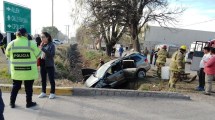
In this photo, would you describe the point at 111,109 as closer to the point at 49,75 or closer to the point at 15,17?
the point at 49,75

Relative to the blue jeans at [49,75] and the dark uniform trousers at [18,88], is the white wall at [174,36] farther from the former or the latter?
the dark uniform trousers at [18,88]

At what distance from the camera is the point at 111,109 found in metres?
6.48

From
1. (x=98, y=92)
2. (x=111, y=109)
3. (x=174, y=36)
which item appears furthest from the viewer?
(x=174, y=36)

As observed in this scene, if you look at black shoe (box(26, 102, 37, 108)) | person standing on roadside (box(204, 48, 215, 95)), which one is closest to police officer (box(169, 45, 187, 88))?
person standing on roadside (box(204, 48, 215, 95))

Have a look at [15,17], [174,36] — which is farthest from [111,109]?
[174,36]

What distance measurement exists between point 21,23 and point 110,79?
4.12 metres

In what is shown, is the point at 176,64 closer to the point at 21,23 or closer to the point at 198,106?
the point at 198,106

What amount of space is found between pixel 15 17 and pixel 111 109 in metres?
5.57

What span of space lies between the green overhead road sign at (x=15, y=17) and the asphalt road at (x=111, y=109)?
3209mm

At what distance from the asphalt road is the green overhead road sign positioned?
126 inches

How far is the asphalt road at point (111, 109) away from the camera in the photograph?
5.84m

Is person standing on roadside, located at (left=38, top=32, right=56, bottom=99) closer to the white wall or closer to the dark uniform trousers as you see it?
the dark uniform trousers

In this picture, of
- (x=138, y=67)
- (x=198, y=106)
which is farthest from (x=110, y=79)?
(x=198, y=106)

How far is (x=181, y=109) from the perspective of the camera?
6902 mm
